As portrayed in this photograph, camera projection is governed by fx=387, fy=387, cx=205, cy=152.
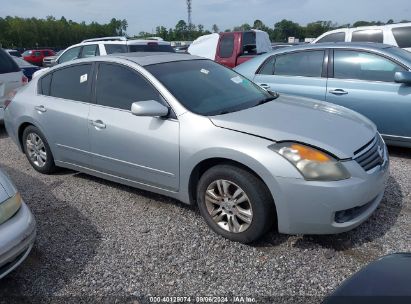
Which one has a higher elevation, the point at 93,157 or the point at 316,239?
the point at 93,157

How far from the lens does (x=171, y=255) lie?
304 centimetres

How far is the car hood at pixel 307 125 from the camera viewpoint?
291 cm

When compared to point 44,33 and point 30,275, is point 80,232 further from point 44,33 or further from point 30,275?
point 44,33

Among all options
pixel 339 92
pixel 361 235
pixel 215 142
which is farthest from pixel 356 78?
pixel 215 142

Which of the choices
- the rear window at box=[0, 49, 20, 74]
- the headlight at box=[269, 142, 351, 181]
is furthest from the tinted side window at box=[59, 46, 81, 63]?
the headlight at box=[269, 142, 351, 181]

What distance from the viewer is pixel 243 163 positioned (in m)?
2.93

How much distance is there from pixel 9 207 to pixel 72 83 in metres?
2.01

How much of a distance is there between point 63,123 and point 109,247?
170cm

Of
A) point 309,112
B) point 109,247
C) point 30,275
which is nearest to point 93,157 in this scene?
point 109,247

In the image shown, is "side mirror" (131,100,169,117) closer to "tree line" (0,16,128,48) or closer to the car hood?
the car hood

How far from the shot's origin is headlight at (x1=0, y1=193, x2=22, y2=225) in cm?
263

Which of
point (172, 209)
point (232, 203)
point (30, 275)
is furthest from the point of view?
point (172, 209)

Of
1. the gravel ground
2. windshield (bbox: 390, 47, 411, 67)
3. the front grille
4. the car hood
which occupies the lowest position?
the gravel ground

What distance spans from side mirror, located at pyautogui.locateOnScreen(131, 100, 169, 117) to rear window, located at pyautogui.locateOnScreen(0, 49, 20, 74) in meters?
4.79
